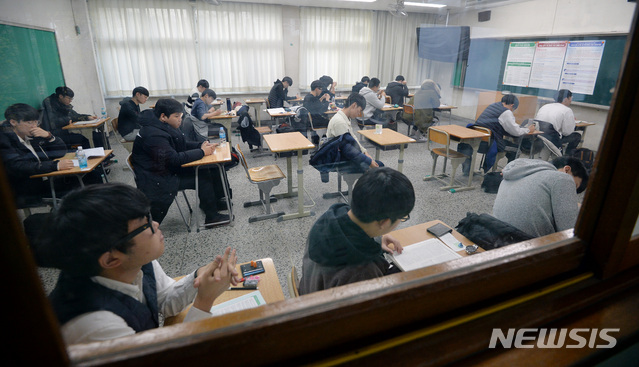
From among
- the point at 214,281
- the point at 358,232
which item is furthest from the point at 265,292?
the point at 358,232

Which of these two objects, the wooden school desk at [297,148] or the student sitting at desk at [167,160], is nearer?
the student sitting at desk at [167,160]

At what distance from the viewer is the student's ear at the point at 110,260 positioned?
0.75 m

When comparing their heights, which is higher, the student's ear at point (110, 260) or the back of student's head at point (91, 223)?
the back of student's head at point (91, 223)

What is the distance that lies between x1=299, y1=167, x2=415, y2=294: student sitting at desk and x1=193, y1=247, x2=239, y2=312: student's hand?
30cm

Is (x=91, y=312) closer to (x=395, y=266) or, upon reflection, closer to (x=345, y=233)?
(x=345, y=233)

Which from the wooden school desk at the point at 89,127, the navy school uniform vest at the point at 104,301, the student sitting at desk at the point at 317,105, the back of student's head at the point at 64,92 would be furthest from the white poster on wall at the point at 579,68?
the back of student's head at the point at 64,92

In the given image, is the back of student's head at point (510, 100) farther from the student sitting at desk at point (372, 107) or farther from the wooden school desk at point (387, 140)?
the student sitting at desk at point (372, 107)

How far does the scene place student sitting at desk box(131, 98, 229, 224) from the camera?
2.50m

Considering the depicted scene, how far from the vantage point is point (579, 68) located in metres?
4.24

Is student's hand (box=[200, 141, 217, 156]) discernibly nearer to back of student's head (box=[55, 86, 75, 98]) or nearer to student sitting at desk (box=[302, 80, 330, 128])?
back of student's head (box=[55, 86, 75, 98])

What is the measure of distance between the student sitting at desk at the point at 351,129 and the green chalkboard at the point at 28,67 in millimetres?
2432

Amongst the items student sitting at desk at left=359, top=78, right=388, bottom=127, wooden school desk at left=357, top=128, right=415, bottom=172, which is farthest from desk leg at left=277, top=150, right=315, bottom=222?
student sitting at desk at left=359, top=78, right=388, bottom=127

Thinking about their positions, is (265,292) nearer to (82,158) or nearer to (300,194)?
(300,194)

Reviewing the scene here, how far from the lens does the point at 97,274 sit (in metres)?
0.73
